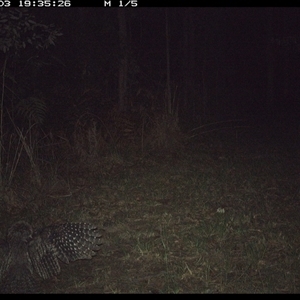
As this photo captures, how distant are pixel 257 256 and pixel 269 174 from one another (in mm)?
3936

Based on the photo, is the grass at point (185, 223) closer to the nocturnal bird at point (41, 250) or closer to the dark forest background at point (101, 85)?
the nocturnal bird at point (41, 250)

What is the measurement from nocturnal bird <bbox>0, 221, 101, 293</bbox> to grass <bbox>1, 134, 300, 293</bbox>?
161 millimetres

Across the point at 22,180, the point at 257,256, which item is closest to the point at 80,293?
the point at 257,256

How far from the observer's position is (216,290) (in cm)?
430

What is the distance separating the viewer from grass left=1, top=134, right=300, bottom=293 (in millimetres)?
4520

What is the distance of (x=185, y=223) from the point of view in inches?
241

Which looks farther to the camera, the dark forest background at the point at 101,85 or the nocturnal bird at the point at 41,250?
the dark forest background at the point at 101,85

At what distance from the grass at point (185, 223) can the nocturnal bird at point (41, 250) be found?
16 cm

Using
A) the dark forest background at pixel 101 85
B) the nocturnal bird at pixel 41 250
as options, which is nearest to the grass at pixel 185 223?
the nocturnal bird at pixel 41 250

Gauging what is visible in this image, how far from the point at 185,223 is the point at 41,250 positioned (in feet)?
6.77

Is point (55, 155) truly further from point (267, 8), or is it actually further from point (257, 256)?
point (267, 8)

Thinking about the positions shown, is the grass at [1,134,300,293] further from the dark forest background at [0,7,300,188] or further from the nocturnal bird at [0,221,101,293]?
the dark forest background at [0,7,300,188]

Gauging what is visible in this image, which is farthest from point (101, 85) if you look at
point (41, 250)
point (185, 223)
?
point (41, 250)

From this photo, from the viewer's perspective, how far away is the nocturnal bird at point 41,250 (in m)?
4.49
